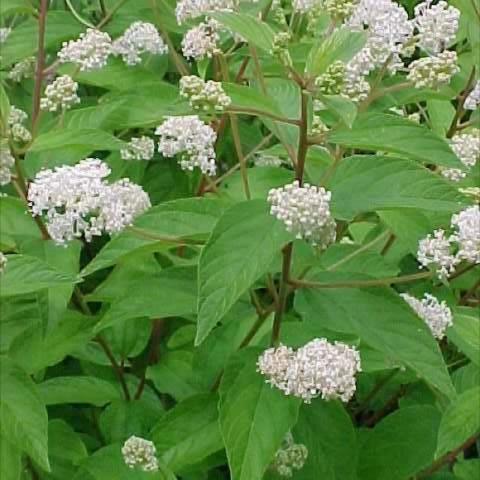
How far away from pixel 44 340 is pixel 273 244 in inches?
24.2

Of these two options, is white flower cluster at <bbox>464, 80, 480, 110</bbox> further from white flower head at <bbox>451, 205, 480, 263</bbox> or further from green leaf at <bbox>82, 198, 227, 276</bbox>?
green leaf at <bbox>82, 198, 227, 276</bbox>

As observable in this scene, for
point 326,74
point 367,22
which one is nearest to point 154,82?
point 367,22

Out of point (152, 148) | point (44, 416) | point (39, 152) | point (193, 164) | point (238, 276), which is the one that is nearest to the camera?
point (238, 276)

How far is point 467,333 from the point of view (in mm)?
1812

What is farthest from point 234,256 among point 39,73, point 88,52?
point 39,73

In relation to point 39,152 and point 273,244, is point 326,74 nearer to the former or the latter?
point 273,244

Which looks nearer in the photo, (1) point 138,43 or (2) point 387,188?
(2) point 387,188

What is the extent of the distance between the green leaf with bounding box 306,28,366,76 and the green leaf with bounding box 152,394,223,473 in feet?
2.38

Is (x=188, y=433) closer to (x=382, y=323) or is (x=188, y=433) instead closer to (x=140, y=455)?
(x=140, y=455)

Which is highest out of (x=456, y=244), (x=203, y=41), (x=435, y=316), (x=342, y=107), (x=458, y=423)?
(x=342, y=107)

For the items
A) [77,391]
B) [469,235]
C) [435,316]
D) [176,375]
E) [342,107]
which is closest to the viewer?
[342,107]

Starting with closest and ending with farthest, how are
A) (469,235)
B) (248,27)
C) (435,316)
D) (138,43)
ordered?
(248,27), (469,235), (435,316), (138,43)

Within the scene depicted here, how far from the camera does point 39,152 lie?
204cm

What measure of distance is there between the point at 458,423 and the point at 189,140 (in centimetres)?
75
